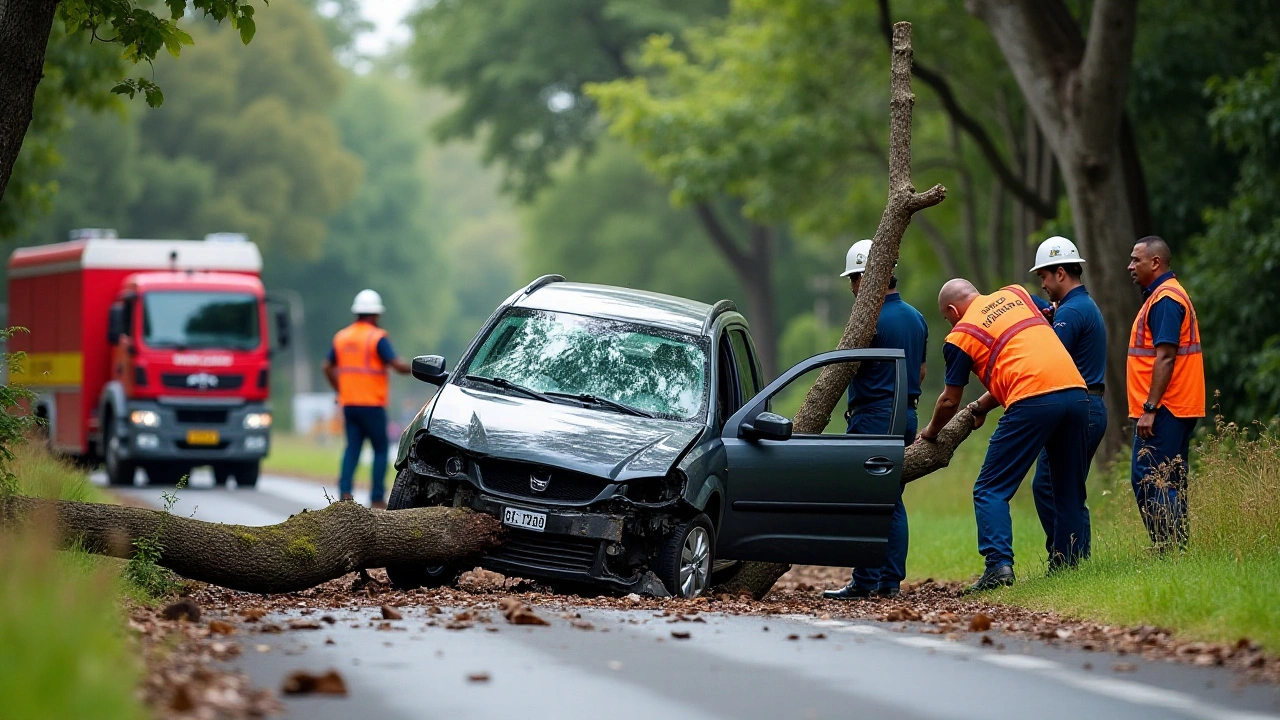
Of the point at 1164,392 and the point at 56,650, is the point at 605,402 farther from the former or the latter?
the point at 56,650

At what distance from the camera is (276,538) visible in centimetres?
957

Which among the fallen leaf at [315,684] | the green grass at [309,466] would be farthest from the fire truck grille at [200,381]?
the fallen leaf at [315,684]

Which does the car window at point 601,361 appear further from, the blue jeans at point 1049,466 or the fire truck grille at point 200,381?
the fire truck grille at point 200,381

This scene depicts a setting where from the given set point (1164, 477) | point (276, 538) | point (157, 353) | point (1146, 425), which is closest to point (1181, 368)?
point (1146, 425)

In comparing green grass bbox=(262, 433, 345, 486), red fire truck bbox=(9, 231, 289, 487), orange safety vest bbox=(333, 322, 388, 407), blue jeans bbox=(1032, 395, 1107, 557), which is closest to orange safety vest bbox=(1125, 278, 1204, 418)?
blue jeans bbox=(1032, 395, 1107, 557)

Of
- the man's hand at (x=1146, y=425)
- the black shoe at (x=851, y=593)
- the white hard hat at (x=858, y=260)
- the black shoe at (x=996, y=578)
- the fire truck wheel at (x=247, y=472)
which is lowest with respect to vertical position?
the fire truck wheel at (x=247, y=472)

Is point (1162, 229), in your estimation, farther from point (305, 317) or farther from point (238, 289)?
point (305, 317)

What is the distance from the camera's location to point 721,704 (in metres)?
6.39

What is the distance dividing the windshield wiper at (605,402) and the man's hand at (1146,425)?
114 inches

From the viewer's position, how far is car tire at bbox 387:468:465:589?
10.3 meters

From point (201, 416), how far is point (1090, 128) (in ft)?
39.1

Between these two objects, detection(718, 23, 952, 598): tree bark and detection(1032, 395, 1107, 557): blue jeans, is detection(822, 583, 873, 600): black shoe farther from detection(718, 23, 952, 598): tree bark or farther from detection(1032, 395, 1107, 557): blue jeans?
detection(1032, 395, 1107, 557): blue jeans

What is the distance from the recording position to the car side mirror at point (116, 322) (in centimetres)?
2245

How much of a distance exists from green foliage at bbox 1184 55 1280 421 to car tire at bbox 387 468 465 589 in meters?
9.92
